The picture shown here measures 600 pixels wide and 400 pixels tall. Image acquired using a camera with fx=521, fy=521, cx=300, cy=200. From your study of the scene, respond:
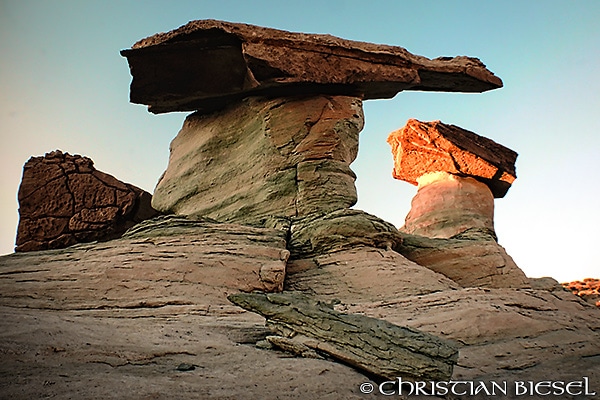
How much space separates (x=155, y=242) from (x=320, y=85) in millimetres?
3311

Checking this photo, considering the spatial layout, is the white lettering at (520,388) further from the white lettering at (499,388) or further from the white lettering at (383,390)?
the white lettering at (383,390)

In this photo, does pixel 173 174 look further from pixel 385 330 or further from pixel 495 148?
pixel 495 148

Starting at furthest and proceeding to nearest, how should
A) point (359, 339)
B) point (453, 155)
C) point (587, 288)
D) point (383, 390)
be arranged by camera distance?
point (587, 288) < point (453, 155) < point (359, 339) < point (383, 390)

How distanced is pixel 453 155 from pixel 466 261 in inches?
149

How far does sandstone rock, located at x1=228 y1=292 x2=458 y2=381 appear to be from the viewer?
2.93 meters

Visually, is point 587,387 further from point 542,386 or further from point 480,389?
point 480,389

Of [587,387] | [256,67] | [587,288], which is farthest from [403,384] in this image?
[587,288]

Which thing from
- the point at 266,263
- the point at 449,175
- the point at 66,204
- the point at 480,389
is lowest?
the point at 480,389

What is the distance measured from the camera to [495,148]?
35.6 feet

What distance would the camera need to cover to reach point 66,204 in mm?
7289

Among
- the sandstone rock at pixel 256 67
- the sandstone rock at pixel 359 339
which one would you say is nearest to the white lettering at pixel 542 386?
the sandstone rock at pixel 359 339

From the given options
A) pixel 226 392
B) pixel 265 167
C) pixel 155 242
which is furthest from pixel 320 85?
pixel 226 392

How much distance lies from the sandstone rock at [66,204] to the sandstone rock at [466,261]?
4108 mm

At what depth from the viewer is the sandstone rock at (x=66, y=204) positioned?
23.4 ft
